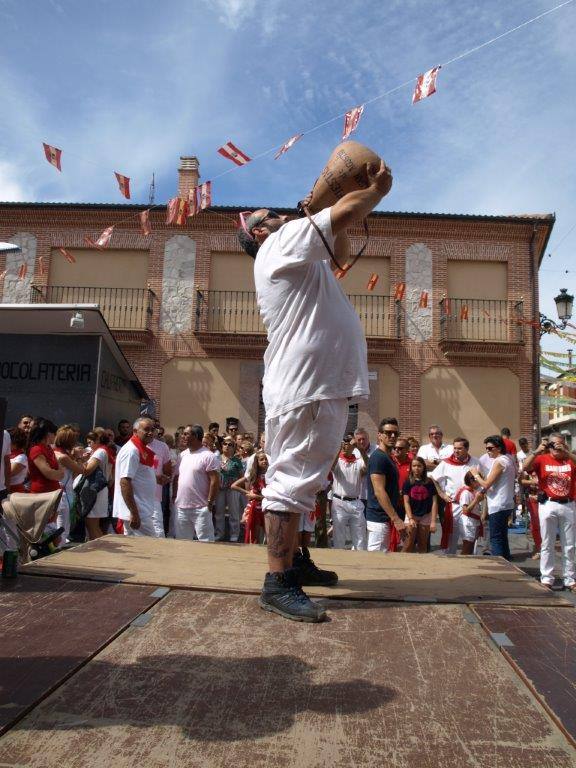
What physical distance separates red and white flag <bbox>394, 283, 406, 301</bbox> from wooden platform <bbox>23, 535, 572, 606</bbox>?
54.1ft

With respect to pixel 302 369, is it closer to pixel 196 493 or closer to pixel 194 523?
pixel 196 493

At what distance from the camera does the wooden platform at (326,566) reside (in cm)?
268

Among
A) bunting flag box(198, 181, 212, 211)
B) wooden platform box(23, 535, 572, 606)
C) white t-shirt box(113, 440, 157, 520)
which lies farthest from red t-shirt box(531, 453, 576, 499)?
bunting flag box(198, 181, 212, 211)

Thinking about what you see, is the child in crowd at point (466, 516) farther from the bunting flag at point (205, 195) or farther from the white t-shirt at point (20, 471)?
the bunting flag at point (205, 195)

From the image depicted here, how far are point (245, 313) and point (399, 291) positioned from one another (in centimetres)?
492

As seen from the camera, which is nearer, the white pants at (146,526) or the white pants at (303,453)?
the white pants at (303,453)

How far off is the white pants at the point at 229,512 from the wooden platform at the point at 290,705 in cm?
780

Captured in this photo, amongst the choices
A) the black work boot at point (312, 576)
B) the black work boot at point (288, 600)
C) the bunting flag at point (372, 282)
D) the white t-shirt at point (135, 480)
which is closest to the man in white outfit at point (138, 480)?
the white t-shirt at point (135, 480)

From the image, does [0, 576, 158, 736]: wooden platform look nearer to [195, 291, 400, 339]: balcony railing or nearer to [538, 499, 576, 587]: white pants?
[538, 499, 576, 587]: white pants

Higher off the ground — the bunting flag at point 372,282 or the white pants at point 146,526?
the bunting flag at point 372,282

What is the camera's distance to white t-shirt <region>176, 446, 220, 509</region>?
7.38 metres

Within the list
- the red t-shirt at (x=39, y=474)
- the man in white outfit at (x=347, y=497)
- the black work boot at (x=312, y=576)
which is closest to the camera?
the black work boot at (x=312, y=576)

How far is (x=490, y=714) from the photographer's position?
5.03 ft

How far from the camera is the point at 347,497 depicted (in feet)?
27.1
